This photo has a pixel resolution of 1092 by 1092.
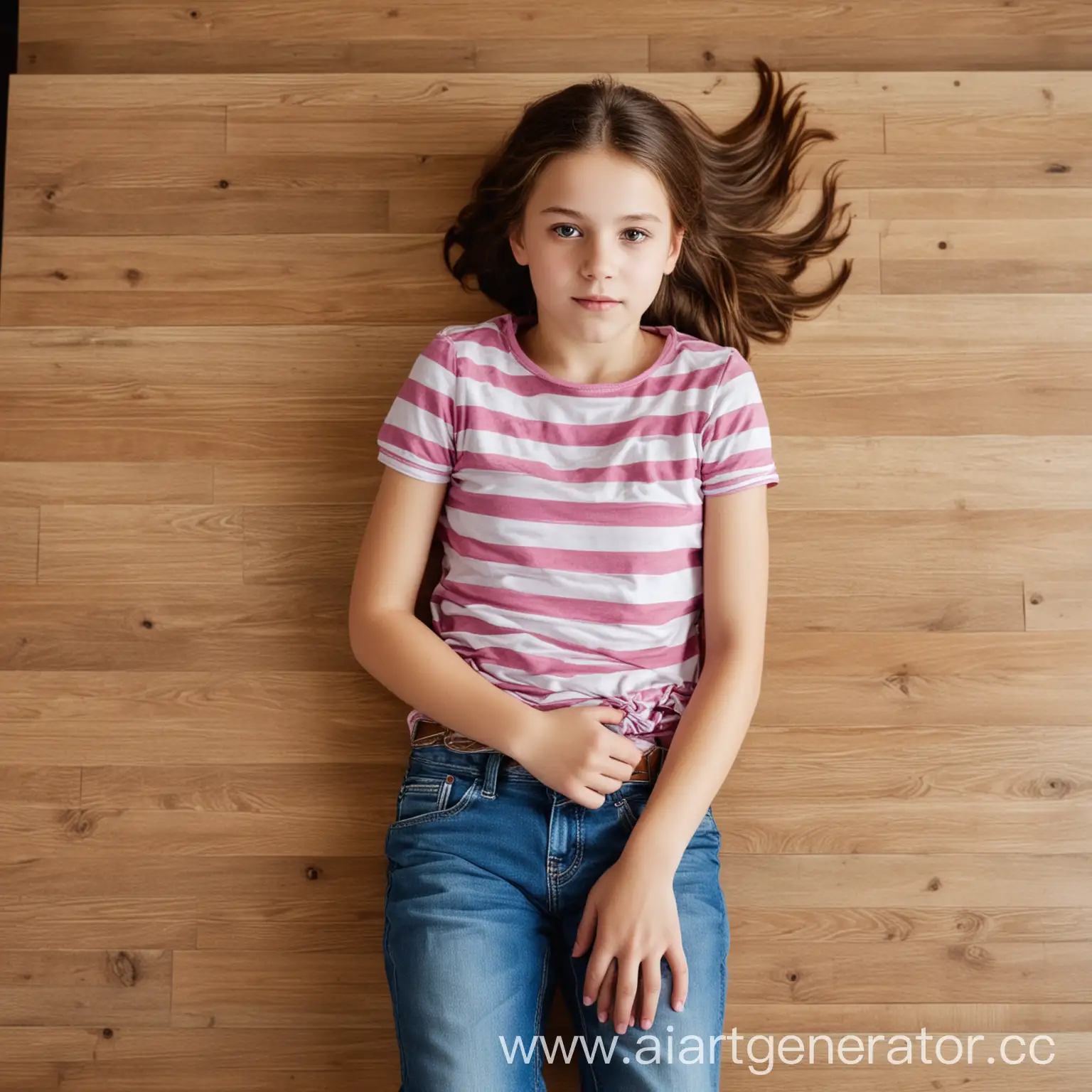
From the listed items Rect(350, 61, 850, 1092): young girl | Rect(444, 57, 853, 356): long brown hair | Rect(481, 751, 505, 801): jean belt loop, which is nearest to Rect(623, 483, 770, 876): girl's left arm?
Rect(350, 61, 850, 1092): young girl

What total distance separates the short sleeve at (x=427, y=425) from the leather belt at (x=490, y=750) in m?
0.26

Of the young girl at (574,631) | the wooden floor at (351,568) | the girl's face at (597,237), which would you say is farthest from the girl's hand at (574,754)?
the girl's face at (597,237)

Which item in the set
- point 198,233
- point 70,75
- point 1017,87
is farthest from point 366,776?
point 1017,87

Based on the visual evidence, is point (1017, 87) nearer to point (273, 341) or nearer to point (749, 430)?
point (749, 430)

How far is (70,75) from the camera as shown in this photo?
1.27 meters

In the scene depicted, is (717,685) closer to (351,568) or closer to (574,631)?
(574,631)

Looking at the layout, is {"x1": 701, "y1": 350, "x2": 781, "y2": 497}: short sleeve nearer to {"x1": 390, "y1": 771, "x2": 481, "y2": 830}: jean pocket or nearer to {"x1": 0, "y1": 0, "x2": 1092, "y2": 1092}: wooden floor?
{"x1": 0, "y1": 0, "x2": 1092, "y2": 1092}: wooden floor

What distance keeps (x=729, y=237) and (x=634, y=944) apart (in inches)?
31.4

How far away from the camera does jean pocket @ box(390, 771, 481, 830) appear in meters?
1.01

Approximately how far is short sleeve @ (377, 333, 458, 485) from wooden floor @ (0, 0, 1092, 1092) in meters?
0.15

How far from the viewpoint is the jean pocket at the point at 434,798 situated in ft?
3.32

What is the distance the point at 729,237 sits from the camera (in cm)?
122

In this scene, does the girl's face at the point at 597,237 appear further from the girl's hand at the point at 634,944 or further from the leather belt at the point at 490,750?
the girl's hand at the point at 634,944

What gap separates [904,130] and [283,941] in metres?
1.20
